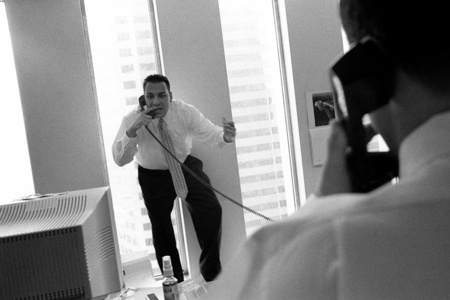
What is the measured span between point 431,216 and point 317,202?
0.27 feet

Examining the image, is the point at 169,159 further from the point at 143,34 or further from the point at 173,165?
the point at 143,34

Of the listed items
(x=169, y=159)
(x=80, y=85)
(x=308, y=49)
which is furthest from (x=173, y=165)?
(x=308, y=49)

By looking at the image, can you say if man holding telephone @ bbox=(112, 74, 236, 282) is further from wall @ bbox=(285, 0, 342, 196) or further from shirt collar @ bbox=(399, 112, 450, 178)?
shirt collar @ bbox=(399, 112, 450, 178)

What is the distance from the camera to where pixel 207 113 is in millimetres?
3633

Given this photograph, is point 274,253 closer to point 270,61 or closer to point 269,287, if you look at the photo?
point 269,287

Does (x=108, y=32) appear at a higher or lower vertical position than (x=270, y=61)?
higher

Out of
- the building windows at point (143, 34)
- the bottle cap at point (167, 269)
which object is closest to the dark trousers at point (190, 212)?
the building windows at point (143, 34)

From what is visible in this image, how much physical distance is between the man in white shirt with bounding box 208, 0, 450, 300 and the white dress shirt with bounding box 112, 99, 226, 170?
2.86 metres

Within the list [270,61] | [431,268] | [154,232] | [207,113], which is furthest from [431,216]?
[270,61]

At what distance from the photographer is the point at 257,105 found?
388cm

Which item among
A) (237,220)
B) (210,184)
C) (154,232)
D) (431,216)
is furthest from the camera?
(237,220)

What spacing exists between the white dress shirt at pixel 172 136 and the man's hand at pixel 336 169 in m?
2.84

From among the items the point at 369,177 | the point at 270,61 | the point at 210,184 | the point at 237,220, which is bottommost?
the point at 237,220

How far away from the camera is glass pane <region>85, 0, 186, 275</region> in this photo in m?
3.39
